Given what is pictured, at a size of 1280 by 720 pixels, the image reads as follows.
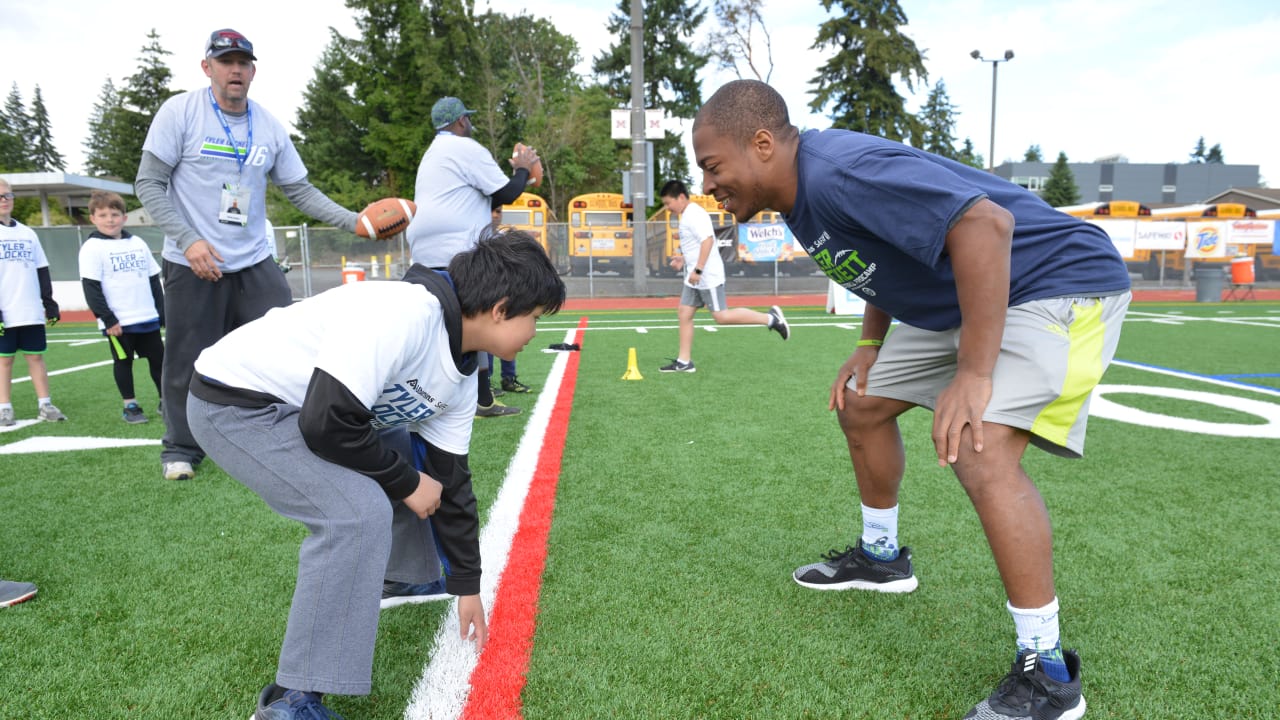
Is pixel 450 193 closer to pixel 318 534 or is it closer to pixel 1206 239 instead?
pixel 318 534

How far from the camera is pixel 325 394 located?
1.59m

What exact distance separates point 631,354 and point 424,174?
2.91 m

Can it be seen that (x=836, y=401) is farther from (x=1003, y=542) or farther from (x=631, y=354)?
(x=631, y=354)

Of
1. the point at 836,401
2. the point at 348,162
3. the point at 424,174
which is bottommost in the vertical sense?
the point at 836,401

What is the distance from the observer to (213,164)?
3896mm

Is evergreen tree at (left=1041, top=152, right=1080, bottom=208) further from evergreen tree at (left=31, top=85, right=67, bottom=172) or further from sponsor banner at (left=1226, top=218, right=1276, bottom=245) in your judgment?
evergreen tree at (left=31, top=85, right=67, bottom=172)

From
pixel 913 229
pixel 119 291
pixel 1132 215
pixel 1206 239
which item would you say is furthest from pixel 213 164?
pixel 1132 215

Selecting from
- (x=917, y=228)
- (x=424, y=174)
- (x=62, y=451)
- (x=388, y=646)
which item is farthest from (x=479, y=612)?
(x=62, y=451)

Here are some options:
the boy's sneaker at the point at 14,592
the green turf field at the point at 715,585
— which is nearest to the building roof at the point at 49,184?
the green turf field at the point at 715,585

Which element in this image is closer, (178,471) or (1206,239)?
(178,471)

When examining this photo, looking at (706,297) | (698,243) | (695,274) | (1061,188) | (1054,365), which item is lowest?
(706,297)

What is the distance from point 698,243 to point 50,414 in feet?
18.7

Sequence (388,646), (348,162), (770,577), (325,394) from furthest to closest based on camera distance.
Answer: (348,162) → (770,577) → (388,646) → (325,394)

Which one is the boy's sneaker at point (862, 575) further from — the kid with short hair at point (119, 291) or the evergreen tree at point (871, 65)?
the evergreen tree at point (871, 65)
